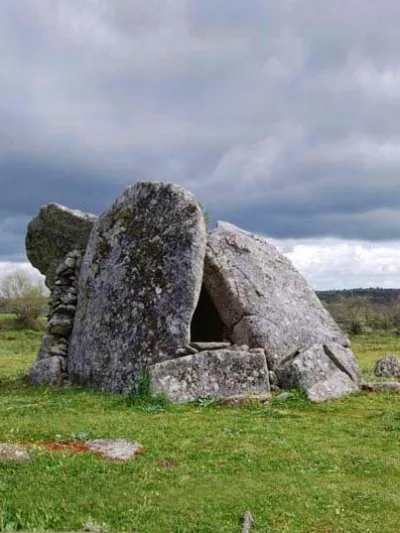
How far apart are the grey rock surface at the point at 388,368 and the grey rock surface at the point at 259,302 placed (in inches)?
128

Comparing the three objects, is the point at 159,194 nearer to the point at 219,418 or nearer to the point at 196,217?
the point at 196,217

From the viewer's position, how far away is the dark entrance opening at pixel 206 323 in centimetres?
2206

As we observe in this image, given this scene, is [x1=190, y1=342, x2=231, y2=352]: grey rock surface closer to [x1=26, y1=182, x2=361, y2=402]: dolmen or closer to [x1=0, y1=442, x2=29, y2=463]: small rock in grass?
[x1=26, y1=182, x2=361, y2=402]: dolmen

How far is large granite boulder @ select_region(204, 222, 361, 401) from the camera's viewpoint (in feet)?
59.9

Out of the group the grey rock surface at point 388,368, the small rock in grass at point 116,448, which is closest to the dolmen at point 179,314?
the grey rock surface at point 388,368

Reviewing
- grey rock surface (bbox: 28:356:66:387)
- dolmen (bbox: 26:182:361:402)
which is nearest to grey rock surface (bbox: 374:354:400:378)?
dolmen (bbox: 26:182:361:402)

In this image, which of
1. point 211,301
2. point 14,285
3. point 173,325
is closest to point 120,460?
point 173,325

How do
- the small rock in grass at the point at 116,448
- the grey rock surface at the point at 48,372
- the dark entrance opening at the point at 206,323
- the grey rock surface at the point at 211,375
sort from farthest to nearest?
the dark entrance opening at the point at 206,323
the grey rock surface at the point at 48,372
the grey rock surface at the point at 211,375
the small rock in grass at the point at 116,448

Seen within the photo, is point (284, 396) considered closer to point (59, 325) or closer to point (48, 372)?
point (48, 372)

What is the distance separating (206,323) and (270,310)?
3567 millimetres

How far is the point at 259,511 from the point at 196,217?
10639 millimetres

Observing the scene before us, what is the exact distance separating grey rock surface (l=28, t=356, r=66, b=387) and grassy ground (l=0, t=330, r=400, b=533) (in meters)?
3.89

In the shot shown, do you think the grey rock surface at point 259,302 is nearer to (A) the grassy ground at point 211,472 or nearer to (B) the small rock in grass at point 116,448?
(A) the grassy ground at point 211,472

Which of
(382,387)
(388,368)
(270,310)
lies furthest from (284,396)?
(388,368)
